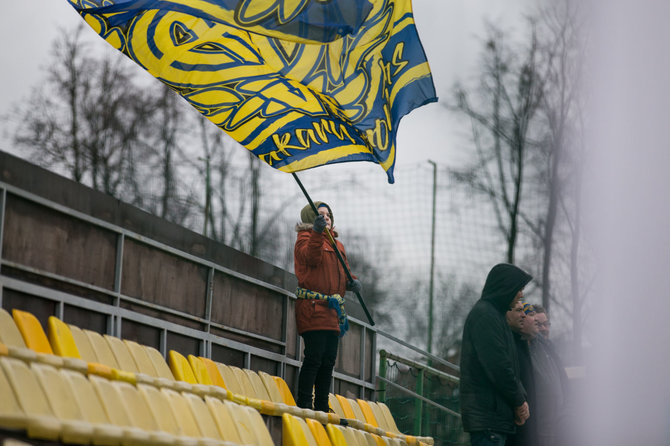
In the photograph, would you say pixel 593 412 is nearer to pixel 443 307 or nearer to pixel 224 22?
pixel 224 22

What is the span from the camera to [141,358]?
5414mm

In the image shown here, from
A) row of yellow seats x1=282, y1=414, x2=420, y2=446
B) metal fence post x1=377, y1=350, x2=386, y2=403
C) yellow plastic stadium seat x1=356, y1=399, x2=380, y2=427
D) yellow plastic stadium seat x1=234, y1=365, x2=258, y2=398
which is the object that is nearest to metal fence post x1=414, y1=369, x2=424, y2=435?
metal fence post x1=377, y1=350, x2=386, y2=403

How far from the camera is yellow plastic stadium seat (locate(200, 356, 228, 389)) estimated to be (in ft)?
20.0

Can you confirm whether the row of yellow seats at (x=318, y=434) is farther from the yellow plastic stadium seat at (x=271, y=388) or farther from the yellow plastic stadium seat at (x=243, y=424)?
the yellow plastic stadium seat at (x=271, y=388)

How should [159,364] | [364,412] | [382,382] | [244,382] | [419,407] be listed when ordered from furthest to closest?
[382,382] < [419,407] < [364,412] < [244,382] < [159,364]

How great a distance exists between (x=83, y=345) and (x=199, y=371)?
114 centimetres

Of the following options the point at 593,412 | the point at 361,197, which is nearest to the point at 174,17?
the point at 593,412

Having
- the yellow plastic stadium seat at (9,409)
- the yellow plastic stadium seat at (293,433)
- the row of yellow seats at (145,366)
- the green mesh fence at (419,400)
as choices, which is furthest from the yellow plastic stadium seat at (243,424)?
the green mesh fence at (419,400)

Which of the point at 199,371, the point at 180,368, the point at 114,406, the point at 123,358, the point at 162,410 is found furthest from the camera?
the point at 199,371

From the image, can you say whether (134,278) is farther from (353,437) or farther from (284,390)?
(353,437)

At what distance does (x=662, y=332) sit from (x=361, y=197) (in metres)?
7.39

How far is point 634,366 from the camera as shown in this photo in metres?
6.93

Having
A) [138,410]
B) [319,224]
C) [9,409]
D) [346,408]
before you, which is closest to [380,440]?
[346,408]

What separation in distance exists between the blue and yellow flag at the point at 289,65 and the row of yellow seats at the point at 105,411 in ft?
6.43
